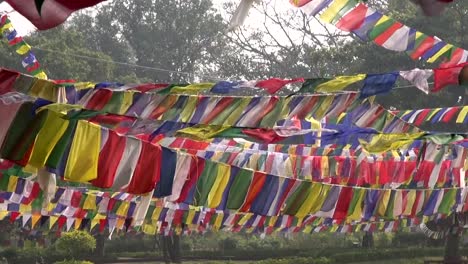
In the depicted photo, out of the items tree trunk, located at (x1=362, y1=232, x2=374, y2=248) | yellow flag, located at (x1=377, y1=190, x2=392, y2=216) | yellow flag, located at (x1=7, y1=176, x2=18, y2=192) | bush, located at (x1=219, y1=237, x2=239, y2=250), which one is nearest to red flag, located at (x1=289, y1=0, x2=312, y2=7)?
yellow flag, located at (x1=7, y1=176, x2=18, y2=192)

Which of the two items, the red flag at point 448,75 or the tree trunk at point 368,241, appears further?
the tree trunk at point 368,241

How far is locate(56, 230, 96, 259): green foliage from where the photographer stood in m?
22.8

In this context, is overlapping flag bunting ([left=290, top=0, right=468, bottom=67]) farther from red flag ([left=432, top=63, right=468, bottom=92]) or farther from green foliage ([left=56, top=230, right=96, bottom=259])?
green foliage ([left=56, top=230, right=96, bottom=259])

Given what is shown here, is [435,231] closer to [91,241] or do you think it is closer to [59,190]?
[91,241]

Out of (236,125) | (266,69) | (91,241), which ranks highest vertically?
(266,69)

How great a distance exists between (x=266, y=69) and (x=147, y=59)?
418 inches

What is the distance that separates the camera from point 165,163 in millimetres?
6266

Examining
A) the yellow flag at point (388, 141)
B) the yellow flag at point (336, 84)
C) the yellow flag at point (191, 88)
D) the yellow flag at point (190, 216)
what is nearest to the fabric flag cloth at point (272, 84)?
the yellow flag at point (336, 84)

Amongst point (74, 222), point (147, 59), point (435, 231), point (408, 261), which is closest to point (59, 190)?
point (74, 222)

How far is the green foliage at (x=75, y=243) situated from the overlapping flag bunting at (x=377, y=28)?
55.8 ft

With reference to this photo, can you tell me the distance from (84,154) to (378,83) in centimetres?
214

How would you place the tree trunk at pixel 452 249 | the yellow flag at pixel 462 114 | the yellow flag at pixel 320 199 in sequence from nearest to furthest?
the yellow flag at pixel 320 199 < the yellow flag at pixel 462 114 < the tree trunk at pixel 452 249

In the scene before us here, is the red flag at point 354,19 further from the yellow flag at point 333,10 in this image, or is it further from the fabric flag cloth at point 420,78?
the fabric flag cloth at point 420,78

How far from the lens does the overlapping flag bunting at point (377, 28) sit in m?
6.38
